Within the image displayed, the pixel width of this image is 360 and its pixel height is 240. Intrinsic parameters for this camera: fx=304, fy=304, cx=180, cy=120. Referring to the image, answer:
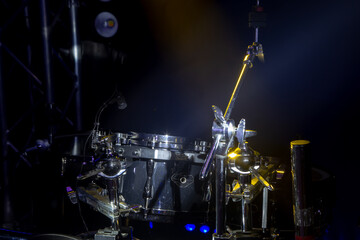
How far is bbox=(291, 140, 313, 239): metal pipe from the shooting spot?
1.95m

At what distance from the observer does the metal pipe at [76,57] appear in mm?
4316

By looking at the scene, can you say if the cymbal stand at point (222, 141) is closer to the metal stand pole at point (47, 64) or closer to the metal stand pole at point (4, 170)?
the metal stand pole at point (47, 64)

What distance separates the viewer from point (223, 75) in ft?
13.7

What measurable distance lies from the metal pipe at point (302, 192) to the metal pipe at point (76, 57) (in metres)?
3.38

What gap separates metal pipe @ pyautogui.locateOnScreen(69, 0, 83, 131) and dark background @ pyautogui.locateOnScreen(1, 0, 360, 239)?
16 centimetres

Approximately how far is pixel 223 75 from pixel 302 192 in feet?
8.08

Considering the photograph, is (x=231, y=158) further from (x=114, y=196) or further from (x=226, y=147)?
(x=114, y=196)

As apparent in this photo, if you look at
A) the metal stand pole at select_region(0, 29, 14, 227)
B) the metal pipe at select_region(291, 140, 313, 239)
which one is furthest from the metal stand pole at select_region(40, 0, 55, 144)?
the metal pipe at select_region(291, 140, 313, 239)

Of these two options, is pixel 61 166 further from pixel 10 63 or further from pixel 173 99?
pixel 10 63

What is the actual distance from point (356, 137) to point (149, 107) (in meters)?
2.87

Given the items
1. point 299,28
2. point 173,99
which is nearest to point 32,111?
point 173,99

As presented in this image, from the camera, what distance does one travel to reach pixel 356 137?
315 cm

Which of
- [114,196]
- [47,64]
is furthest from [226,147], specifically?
[47,64]

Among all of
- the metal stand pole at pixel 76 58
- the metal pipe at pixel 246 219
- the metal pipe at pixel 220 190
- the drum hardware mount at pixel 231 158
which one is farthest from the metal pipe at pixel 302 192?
the metal stand pole at pixel 76 58
